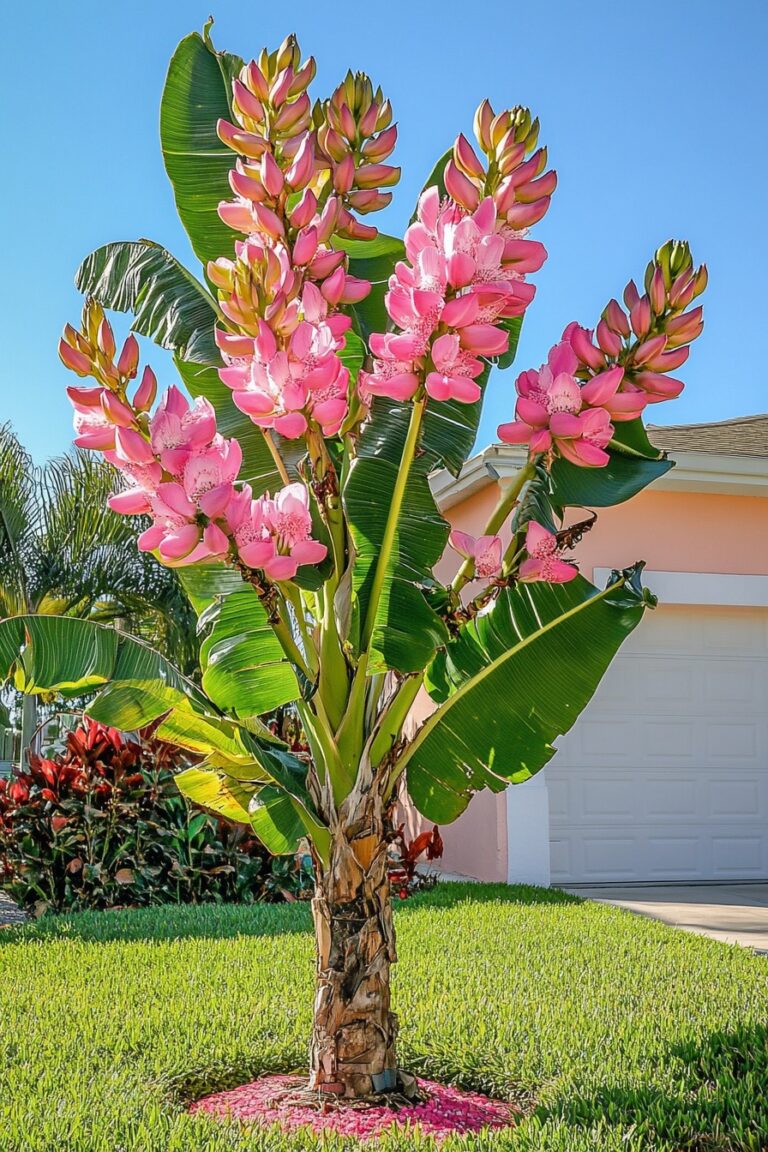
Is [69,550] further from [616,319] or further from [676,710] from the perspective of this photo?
[616,319]

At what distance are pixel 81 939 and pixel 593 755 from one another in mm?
5334

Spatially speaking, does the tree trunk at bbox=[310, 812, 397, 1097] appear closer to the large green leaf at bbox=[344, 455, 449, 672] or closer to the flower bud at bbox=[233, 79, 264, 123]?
the large green leaf at bbox=[344, 455, 449, 672]

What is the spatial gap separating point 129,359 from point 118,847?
6559 mm

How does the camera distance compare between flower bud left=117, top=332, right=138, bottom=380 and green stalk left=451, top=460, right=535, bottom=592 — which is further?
green stalk left=451, top=460, right=535, bottom=592

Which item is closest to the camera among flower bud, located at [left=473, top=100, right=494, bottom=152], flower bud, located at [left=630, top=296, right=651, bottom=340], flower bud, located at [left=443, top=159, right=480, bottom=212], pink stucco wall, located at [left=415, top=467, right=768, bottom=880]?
flower bud, located at [left=443, top=159, right=480, bottom=212]

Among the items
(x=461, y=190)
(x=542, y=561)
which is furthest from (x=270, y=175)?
(x=542, y=561)

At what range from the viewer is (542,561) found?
3.04 metres

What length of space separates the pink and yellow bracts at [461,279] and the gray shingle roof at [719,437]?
26.3ft

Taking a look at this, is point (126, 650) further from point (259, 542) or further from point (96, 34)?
point (96, 34)

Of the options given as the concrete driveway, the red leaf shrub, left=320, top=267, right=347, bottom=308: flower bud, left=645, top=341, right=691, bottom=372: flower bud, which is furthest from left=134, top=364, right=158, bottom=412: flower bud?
the red leaf shrub

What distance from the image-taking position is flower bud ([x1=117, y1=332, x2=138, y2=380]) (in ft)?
9.37

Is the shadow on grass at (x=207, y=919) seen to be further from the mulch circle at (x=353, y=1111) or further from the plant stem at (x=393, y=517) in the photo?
the plant stem at (x=393, y=517)

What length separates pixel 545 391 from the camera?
110 inches

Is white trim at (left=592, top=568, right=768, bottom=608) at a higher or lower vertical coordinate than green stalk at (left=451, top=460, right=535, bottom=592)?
higher
